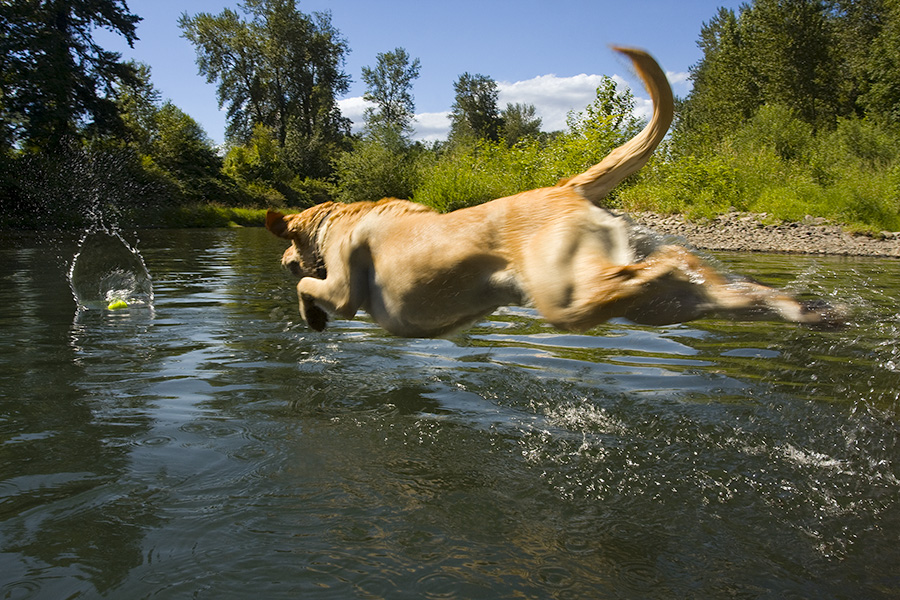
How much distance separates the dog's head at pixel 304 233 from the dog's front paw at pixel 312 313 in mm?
444

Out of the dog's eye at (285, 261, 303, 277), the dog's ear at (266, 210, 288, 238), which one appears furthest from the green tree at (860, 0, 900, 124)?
the dog's ear at (266, 210, 288, 238)

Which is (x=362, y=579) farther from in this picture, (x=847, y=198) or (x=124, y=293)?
(x=847, y=198)

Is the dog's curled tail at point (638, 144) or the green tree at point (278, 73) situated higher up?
the green tree at point (278, 73)

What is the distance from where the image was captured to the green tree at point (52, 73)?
31578mm

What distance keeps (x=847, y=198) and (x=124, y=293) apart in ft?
76.1

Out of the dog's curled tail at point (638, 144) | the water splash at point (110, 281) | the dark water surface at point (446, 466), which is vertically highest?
the dog's curled tail at point (638, 144)

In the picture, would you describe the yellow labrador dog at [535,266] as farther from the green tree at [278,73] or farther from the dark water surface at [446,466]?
the green tree at [278,73]

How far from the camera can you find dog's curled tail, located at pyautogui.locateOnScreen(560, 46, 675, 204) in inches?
161

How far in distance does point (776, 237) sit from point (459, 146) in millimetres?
29598

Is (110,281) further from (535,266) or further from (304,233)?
(535,266)

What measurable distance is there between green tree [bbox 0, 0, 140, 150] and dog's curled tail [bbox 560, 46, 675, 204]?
33769mm

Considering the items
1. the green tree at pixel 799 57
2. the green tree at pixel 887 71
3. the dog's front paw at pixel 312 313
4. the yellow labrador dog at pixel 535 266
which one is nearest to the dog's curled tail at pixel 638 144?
the yellow labrador dog at pixel 535 266

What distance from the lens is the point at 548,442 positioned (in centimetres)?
468

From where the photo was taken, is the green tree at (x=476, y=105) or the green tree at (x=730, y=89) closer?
the green tree at (x=730, y=89)
